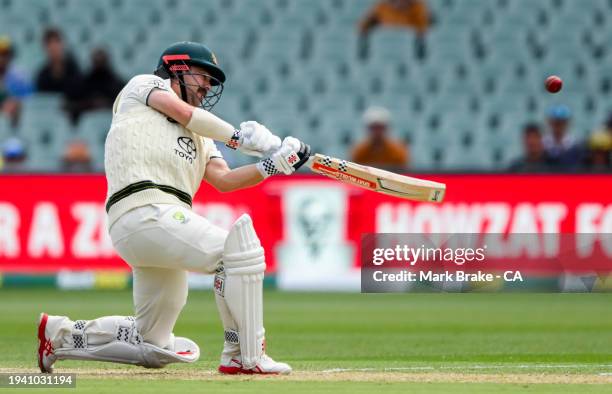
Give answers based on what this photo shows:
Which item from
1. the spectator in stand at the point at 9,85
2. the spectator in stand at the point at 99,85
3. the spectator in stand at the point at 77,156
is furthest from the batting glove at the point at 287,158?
the spectator in stand at the point at 9,85

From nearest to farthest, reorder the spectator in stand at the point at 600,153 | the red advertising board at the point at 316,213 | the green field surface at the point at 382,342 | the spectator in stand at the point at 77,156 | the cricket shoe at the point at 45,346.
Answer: the green field surface at the point at 382,342 < the cricket shoe at the point at 45,346 < the red advertising board at the point at 316,213 < the spectator in stand at the point at 600,153 < the spectator in stand at the point at 77,156

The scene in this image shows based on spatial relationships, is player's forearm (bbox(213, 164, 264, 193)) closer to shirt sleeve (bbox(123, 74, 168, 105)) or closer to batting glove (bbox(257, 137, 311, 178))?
batting glove (bbox(257, 137, 311, 178))

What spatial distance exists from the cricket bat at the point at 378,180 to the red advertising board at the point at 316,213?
651 cm

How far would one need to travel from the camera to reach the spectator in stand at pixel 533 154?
14203mm

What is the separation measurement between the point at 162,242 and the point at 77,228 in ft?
24.7

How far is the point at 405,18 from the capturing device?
1769 centimetres

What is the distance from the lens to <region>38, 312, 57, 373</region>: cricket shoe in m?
7.04

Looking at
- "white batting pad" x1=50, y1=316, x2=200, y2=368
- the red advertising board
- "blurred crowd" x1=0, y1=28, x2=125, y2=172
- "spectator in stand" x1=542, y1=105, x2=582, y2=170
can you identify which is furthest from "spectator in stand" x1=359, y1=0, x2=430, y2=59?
"white batting pad" x1=50, y1=316, x2=200, y2=368

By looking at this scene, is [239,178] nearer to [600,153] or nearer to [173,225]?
[173,225]

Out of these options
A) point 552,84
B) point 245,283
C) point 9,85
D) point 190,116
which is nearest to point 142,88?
point 190,116

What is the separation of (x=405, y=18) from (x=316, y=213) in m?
4.64

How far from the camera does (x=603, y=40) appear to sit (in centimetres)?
1773

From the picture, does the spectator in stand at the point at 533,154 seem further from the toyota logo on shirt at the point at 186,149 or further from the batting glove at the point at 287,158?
the toyota logo on shirt at the point at 186,149

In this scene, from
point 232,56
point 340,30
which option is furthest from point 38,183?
point 340,30
